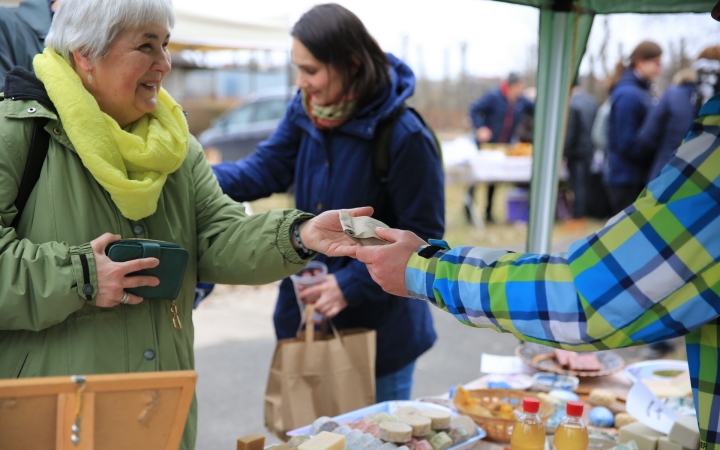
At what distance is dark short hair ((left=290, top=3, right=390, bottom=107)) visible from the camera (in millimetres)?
2527

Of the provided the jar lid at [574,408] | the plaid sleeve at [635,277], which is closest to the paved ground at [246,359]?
the jar lid at [574,408]

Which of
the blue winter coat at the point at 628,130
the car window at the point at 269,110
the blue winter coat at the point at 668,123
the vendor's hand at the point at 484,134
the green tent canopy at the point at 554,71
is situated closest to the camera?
the green tent canopy at the point at 554,71

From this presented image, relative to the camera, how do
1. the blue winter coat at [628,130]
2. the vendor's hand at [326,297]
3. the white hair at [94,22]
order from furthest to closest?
the blue winter coat at [628,130] < the vendor's hand at [326,297] < the white hair at [94,22]

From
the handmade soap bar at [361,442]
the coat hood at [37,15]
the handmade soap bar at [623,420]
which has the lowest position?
the handmade soap bar at [623,420]

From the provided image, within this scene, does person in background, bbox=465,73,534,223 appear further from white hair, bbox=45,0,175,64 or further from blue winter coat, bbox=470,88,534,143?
white hair, bbox=45,0,175,64

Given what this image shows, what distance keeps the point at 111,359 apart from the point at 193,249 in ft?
1.28

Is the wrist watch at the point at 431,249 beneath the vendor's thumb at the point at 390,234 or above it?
beneath

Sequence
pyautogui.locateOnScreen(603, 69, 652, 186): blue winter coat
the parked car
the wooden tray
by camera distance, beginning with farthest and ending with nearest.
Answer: the parked car < pyautogui.locateOnScreen(603, 69, 652, 186): blue winter coat < the wooden tray

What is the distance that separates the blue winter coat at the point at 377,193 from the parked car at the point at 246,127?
926cm

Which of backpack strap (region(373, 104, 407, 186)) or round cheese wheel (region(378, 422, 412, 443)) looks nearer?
round cheese wheel (region(378, 422, 412, 443))

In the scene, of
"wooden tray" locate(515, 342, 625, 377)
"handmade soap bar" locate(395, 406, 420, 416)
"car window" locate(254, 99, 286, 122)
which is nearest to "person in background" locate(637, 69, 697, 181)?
"wooden tray" locate(515, 342, 625, 377)

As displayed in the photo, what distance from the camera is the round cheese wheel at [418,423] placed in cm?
202

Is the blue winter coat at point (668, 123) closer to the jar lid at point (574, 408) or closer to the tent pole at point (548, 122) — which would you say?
the tent pole at point (548, 122)

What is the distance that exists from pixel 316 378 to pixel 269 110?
10316 mm
